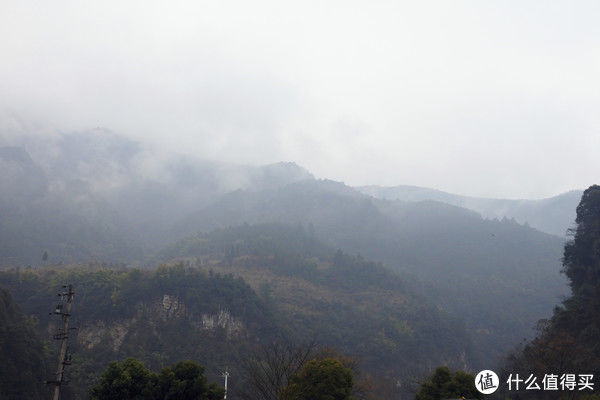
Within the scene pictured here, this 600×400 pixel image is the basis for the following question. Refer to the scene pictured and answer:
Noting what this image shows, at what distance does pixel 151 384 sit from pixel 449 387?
20.8 metres

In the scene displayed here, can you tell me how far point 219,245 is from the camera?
17912 centimetres

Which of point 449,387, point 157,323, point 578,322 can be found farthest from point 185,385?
point 157,323

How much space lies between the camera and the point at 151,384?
30.0 meters

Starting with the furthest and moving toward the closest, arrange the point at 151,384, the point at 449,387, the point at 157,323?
1. the point at 157,323
2. the point at 449,387
3. the point at 151,384

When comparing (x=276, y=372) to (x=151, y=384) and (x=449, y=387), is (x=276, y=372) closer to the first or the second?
(x=151, y=384)

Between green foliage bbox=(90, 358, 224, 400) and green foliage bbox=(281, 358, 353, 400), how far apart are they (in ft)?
18.8

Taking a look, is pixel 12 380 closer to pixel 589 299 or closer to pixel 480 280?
pixel 589 299

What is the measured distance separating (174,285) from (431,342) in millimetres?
75683

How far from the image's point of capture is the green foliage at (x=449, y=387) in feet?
97.8

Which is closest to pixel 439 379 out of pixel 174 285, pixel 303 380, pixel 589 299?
pixel 303 380

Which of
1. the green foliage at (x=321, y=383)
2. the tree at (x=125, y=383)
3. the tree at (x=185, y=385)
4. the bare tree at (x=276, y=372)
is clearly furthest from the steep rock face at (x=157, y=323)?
the green foliage at (x=321, y=383)

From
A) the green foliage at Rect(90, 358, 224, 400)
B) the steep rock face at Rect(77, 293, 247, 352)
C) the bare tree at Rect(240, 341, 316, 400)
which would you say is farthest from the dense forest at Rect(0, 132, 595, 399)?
the green foliage at Rect(90, 358, 224, 400)

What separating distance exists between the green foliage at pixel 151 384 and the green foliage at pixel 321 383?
572cm

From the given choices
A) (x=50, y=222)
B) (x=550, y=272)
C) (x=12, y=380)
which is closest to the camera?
(x=12, y=380)
